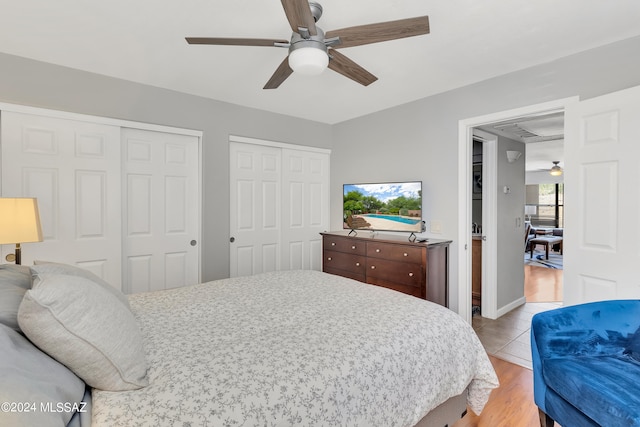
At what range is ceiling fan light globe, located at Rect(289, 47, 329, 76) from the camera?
174 centimetres

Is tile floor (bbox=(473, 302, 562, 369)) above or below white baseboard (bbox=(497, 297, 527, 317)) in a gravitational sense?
below

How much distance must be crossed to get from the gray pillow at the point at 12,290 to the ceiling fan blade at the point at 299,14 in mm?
1592

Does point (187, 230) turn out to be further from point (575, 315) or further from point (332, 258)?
point (575, 315)

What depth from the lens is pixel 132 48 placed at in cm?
240

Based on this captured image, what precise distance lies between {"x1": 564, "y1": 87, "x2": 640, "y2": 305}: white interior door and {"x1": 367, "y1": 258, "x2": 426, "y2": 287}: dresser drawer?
112cm

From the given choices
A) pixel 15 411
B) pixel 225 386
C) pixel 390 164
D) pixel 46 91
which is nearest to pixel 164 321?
pixel 225 386

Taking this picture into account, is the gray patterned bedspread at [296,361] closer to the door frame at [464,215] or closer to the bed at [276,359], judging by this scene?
the bed at [276,359]

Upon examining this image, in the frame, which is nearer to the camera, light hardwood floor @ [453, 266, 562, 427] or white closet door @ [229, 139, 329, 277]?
light hardwood floor @ [453, 266, 562, 427]

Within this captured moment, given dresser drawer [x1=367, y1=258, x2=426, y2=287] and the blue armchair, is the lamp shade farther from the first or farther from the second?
the blue armchair

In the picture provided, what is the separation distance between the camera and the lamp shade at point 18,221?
1925 mm

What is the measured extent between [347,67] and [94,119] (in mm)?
2305

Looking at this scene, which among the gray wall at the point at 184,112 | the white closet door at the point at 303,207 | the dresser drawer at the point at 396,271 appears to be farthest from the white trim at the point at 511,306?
the gray wall at the point at 184,112

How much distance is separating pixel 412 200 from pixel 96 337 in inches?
120

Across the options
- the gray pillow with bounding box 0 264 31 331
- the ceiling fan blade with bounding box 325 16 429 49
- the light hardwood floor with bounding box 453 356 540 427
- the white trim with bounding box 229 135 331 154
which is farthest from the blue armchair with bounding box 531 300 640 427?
the white trim with bounding box 229 135 331 154
